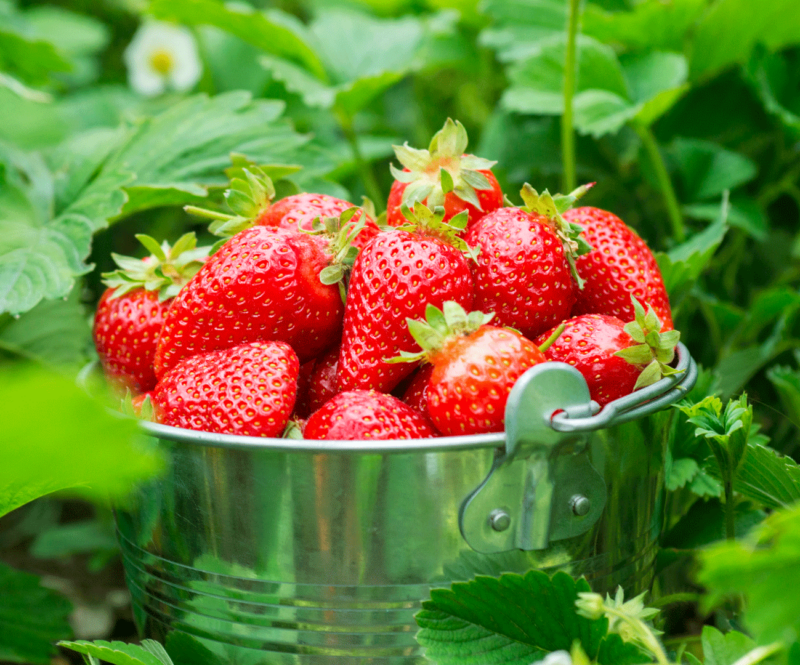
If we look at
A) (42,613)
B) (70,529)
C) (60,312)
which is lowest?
(70,529)

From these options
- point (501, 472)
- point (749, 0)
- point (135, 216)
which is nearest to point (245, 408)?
point (501, 472)

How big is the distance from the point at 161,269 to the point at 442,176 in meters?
0.27

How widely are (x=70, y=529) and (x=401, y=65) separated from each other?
31.2 inches

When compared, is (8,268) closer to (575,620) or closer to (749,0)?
(575,620)

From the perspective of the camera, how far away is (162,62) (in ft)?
5.40

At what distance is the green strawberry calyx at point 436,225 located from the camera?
0.60m

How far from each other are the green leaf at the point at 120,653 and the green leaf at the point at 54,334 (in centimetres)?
46

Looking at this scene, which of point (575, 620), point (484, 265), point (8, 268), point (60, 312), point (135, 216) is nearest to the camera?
point (575, 620)

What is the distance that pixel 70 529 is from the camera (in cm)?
109

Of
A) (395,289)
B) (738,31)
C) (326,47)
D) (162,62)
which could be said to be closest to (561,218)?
(395,289)

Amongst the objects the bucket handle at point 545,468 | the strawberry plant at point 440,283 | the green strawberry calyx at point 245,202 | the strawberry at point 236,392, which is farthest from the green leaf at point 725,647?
the green strawberry calyx at point 245,202

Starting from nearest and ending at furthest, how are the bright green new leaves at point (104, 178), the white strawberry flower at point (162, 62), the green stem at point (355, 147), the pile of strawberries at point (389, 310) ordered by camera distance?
the pile of strawberries at point (389, 310) → the bright green new leaves at point (104, 178) → the green stem at point (355, 147) → the white strawberry flower at point (162, 62)

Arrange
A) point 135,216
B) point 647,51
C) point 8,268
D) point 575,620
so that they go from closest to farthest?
1. point 575,620
2. point 8,268
3. point 647,51
4. point 135,216

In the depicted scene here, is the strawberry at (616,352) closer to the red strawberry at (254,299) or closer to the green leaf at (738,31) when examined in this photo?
the red strawberry at (254,299)
